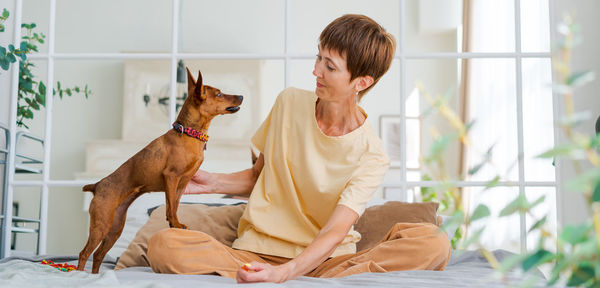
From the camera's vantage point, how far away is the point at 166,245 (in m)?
1.63

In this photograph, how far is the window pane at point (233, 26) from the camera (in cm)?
656

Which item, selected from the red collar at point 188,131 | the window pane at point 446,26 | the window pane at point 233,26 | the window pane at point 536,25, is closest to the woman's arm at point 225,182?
the red collar at point 188,131

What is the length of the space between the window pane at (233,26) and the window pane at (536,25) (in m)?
2.88

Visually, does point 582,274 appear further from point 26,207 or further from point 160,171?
point 26,207

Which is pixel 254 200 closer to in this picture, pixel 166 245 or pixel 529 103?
pixel 166 245

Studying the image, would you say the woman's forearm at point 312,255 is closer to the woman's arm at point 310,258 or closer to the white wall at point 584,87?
the woman's arm at point 310,258

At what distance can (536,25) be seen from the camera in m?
4.11

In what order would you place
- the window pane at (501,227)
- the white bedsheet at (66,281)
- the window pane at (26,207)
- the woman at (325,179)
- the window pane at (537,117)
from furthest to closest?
the window pane at (26,207)
the window pane at (501,227)
the window pane at (537,117)
the woman at (325,179)
the white bedsheet at (66,281)

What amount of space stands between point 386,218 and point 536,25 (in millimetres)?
2460

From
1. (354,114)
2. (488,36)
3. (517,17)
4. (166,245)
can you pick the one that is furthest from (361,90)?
(488,36)

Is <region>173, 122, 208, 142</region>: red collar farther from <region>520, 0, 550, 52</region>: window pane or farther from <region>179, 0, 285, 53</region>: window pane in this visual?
<region>179, 0, 285, 53</region>: window pane

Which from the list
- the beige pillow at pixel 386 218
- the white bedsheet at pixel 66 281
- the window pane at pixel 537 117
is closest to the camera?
the white bedsheet at pixel 66 281

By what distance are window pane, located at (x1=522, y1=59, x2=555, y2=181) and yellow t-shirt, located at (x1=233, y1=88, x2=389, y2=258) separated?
2239 millimetres

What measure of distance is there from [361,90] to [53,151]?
17.5 ft
